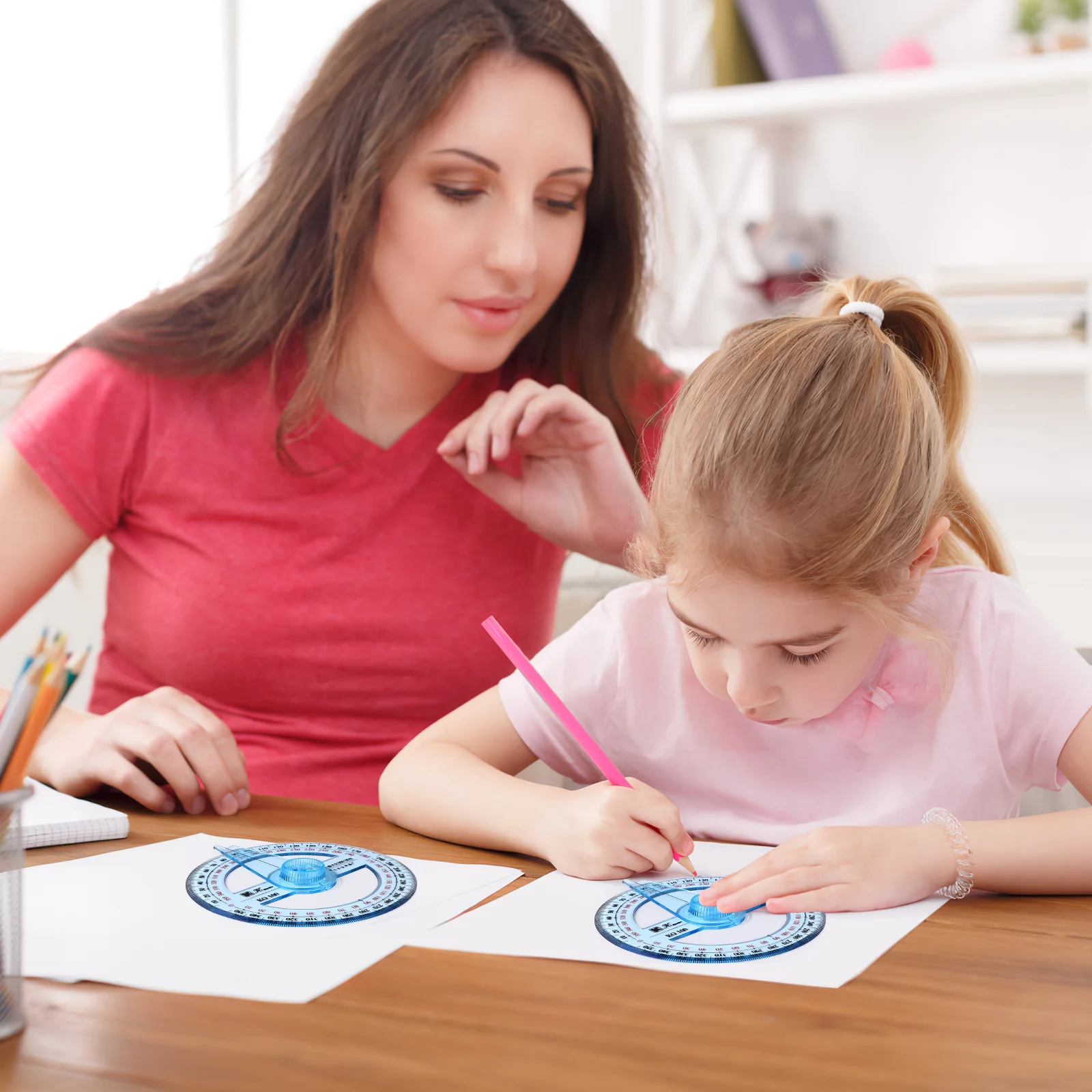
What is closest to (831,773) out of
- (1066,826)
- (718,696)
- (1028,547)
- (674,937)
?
(718,696)

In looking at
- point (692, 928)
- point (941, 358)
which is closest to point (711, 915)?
point (692, 928)

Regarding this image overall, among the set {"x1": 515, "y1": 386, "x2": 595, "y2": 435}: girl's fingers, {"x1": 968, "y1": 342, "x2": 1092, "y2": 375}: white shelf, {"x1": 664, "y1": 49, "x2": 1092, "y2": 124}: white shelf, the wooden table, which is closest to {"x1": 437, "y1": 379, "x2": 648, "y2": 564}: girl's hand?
{"x1": 515, "y1": 386, "x2": 595, "y2": 435}: girl's fingers

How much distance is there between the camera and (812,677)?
91 centimetres

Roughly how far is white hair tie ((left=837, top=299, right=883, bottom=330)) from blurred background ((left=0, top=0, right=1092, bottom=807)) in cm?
104

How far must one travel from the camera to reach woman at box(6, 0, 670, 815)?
1301 millimetres

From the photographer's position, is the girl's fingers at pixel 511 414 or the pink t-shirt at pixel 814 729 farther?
the girl's fingers at pixel 511 414

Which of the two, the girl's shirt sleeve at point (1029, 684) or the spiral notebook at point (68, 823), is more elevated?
the girl's shirt sleeve at point (1029, 684)

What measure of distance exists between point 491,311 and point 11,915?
854 millimetres

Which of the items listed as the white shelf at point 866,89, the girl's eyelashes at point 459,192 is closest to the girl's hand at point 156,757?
the girl's eyelashes at point 459,192

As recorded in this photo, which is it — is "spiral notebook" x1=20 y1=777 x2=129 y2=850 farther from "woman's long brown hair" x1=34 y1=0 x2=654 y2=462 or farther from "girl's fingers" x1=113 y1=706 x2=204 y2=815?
"woman's long brown hair" x1=34 y1=0 x2=654 y2=462

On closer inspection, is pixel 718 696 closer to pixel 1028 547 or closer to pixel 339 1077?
pixel 339 1077

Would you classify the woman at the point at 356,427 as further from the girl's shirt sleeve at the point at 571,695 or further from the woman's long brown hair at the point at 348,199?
the girl's shirt sleeve at the point at 571,695

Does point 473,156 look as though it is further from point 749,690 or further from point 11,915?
point 11,915

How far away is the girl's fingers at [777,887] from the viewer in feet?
2.43
